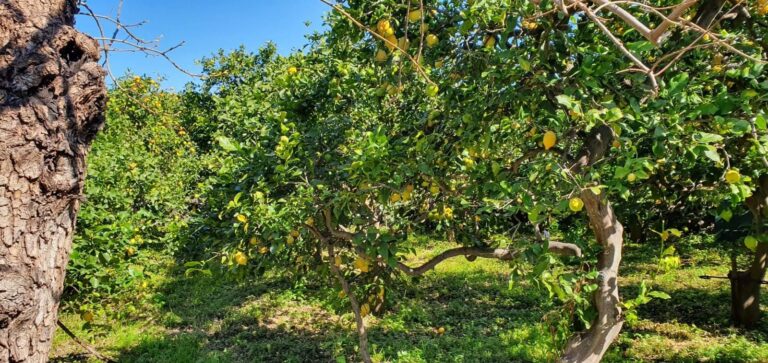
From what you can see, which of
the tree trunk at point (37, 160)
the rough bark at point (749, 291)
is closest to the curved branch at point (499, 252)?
the tree trunk at point (37, 160)

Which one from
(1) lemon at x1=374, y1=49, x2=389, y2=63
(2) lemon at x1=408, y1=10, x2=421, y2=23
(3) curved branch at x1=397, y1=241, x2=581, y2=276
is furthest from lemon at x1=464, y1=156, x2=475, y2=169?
(2) lemon at x1=408, y1=10, x2=421, y2=23

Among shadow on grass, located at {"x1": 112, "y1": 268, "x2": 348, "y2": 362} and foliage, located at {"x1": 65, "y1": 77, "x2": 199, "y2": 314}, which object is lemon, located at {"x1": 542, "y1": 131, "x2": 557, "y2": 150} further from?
shadow on grass, located at {"x1": 112, "y1": 268, "x2": 348, "y2": 362}

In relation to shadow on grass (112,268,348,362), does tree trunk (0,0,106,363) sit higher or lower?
higher

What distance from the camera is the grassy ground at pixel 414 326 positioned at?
4098 mm

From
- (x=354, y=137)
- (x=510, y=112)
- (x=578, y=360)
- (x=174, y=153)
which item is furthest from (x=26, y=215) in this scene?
(x=174, y=153)

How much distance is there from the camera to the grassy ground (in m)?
4.10

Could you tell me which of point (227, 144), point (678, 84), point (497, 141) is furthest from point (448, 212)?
point (678, 84)

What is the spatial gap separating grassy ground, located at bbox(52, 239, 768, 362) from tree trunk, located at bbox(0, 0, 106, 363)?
2.44 m

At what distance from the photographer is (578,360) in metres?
2.60

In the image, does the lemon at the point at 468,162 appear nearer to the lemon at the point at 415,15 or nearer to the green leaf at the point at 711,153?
the lemon at the point at 415,15

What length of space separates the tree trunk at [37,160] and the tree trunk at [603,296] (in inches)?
87.4

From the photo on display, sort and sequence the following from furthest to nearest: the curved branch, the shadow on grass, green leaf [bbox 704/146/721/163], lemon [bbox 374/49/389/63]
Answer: the shadow on grass < the curved branch < lemon [bbox 374/49/389/63] < green leaf [bbox 704/146/721/163]

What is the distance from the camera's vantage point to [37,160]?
103cm

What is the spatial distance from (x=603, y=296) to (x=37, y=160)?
2.48 metres
